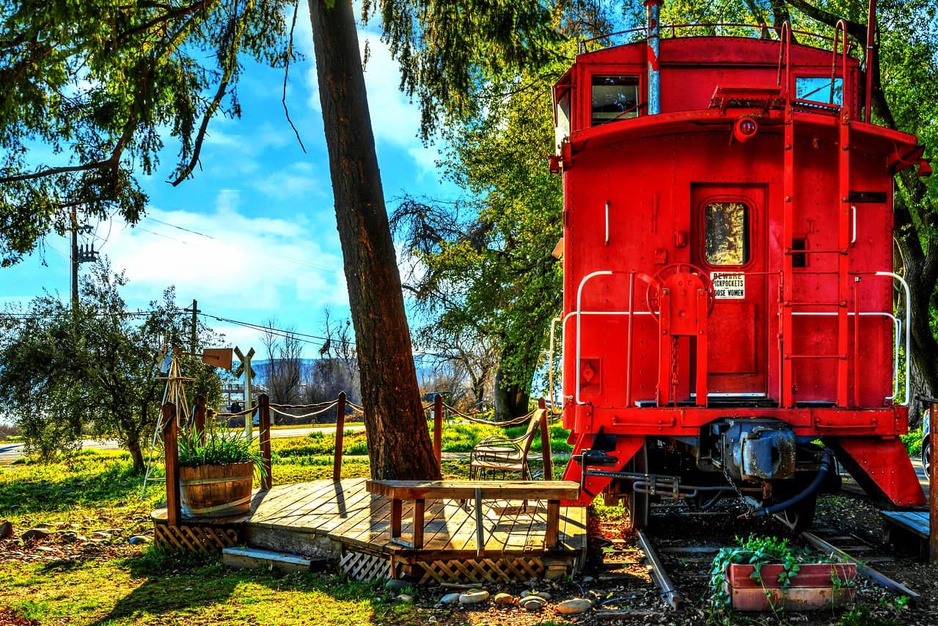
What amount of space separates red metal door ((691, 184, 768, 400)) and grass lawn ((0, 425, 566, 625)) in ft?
10.6

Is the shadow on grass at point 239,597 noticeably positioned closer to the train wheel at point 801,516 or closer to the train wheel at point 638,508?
the train wheel at point 638,508

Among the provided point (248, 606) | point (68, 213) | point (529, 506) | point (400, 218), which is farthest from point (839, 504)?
point (400, 218)

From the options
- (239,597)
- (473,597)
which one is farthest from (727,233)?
(239,597)

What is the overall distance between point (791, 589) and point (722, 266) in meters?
3.00

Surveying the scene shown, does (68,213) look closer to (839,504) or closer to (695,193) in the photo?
(695,193)

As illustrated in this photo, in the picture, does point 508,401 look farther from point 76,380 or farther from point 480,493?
point 480,493

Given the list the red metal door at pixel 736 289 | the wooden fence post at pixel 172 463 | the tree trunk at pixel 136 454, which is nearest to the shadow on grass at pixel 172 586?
the wooden fence post at pixel 172 463

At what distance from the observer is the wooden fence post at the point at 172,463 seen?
741 cm

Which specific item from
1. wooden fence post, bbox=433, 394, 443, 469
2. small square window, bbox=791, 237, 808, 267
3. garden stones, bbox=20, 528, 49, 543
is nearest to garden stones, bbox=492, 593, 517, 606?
wooden fence post, bbox=433, 394, 443, 469

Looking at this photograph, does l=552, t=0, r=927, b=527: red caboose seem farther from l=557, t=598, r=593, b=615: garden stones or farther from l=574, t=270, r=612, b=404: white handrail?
l=557, t=598, r=593, b=615: garden stones

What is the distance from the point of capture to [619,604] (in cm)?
538

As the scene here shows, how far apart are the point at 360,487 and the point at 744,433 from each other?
475cm

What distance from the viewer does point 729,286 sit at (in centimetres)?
702

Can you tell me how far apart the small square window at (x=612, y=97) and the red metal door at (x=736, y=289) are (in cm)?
102
